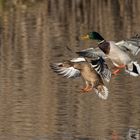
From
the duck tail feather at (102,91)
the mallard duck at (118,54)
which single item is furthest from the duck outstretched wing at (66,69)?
the duck tail feather at (102,91)

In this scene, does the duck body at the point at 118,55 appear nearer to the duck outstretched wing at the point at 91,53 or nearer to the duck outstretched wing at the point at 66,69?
the duck outstretched wing at the point at 91,53

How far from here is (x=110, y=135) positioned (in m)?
9.21

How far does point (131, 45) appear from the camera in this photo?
10.3 metres

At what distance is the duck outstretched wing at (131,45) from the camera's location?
1030 cm

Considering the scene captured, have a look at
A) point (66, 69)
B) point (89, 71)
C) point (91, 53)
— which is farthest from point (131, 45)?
point (66, 69)

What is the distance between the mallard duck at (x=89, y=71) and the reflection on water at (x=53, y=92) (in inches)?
12.5

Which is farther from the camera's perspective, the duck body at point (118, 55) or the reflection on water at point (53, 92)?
the duck body at point (118, 55)

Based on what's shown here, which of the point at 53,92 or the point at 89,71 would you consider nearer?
the point at 89,71

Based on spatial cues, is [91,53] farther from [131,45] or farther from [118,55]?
[131,45]

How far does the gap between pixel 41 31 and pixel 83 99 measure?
24.9ft

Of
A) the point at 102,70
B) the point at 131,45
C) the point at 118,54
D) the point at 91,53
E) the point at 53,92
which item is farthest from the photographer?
the point at 53,92

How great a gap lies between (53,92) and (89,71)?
1.52m

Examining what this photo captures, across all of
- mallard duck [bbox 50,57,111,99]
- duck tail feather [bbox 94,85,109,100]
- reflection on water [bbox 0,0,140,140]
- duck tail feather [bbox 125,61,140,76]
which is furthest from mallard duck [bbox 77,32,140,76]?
reflection on water [bbox 0,0,140,140]

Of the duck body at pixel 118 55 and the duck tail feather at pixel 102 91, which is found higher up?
the duck body at pixel 118 55
